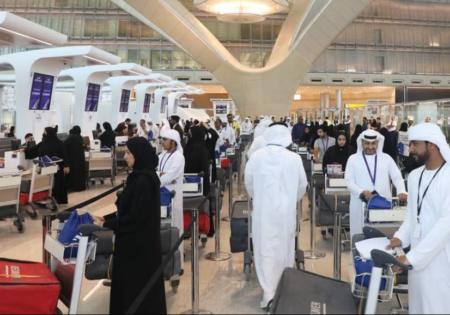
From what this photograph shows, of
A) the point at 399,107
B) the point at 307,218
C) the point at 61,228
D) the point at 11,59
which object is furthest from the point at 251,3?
the point at 61,228

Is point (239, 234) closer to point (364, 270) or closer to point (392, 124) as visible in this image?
point (364, 270)

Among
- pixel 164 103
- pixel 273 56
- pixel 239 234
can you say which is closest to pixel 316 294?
pixel 239 234

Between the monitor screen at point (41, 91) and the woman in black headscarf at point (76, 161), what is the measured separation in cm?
276

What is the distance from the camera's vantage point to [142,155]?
4.33 meters

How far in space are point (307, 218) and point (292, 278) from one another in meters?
6.04

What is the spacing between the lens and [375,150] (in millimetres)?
6484

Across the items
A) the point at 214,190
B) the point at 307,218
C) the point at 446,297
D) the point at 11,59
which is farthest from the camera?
the point at 11,59

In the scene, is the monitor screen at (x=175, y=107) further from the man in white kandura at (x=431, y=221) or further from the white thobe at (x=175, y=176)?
the man in white kandura at (x=431, y=221)

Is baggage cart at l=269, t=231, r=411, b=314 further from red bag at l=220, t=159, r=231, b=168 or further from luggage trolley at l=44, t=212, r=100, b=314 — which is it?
red bag at l=220, t=159, r=231, b=168

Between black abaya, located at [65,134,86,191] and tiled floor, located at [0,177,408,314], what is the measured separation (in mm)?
3941

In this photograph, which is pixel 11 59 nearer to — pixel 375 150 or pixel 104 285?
pixel 104 285

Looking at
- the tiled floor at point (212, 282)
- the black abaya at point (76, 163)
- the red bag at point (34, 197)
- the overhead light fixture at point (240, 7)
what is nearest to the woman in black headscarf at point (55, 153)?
the red bag at point (34, 197)

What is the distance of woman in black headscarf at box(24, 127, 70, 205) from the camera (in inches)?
435

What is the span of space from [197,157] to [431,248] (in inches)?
207
